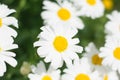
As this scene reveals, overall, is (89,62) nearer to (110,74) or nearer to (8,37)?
(110,74)

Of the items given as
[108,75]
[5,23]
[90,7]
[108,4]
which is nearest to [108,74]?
[108,75]

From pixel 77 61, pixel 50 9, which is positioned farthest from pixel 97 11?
pixel 77 61

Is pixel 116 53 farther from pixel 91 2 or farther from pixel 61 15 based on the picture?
pixel 91 2

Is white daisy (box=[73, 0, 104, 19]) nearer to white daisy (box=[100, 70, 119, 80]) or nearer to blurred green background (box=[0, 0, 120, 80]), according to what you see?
blurred green background (box=[0, 0, 120, 80])

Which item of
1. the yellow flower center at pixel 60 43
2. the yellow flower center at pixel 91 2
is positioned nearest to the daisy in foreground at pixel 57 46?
the yellow flower center at pixel 60 43

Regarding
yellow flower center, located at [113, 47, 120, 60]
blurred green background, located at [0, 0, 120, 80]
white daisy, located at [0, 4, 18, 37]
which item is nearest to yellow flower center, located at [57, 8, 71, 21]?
blurred green background, located at [0, 0, 120, 80]

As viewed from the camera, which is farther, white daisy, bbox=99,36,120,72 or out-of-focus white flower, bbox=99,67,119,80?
out-of-focus white flower, bbox=99,67,119,80

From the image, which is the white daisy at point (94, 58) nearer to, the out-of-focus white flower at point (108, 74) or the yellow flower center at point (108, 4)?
the out-of-focus white flower at point (108, 74)
